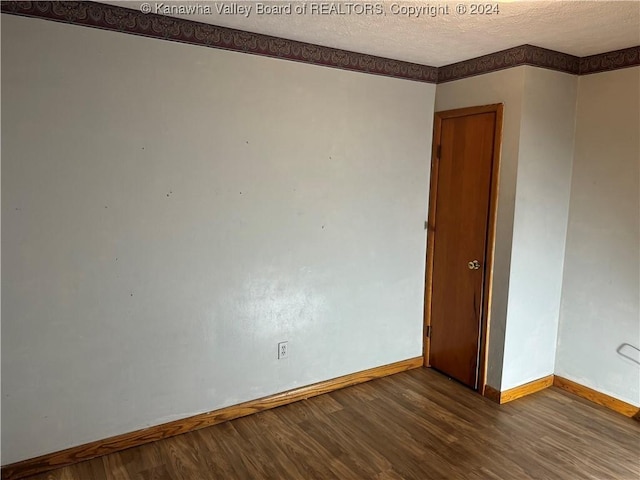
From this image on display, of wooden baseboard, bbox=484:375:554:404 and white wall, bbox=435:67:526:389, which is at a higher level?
white wall, bbox=435:67:526:389

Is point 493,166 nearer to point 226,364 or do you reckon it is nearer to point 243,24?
point 243,24

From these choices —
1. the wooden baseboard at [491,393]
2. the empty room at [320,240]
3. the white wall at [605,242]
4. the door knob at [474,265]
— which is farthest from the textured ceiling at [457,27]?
the wooden baseboard at [491,393]

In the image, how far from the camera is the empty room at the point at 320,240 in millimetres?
2266

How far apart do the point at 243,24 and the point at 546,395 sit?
315cm

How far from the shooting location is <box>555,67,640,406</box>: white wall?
2910 mm

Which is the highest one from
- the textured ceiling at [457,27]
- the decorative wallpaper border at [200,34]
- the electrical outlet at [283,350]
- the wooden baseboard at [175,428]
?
the textured ceiling at [457,27]

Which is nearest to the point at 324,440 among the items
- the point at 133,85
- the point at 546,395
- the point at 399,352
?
the point at 399,352

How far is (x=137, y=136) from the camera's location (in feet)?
7.89

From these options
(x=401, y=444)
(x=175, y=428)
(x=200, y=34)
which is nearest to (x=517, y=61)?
(x=200, y=34)

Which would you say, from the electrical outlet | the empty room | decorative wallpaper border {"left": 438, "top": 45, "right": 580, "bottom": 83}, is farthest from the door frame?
the electrical outlet

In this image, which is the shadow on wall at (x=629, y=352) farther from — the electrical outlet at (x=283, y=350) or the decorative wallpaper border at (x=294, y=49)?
the electrical outlet at (x=283, y=350)

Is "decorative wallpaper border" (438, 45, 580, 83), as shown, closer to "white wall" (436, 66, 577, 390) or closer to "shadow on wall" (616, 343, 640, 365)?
"white wall" (436, 66, 577, 390)

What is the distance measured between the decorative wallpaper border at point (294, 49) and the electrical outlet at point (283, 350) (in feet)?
5.95

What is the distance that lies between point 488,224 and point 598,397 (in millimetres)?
1406
